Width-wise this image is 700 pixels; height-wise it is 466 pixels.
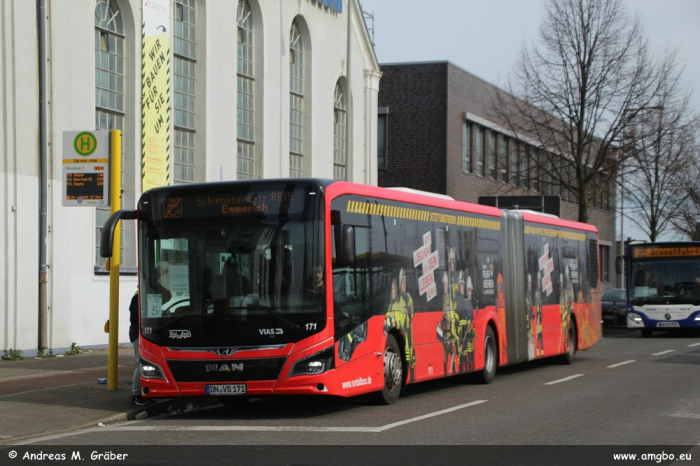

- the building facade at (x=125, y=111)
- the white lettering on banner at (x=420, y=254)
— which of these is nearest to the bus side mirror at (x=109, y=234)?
the white lettering on banner at (x=420, y=254)

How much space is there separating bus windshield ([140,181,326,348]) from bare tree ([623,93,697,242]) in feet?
88.7

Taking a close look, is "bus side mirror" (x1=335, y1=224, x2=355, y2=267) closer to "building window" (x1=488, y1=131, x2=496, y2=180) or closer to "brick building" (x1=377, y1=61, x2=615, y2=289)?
"brick building" (x1=377, y1=61, x2=615, y2=289)

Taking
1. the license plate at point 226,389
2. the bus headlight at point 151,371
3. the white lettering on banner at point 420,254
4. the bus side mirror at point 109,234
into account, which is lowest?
the license plate at point 226,389

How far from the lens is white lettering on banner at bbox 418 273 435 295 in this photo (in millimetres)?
14250

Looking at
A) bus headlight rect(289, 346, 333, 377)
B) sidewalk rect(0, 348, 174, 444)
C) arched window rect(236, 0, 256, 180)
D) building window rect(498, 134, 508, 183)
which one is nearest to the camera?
sidewalk rect(0, 348, 174, 444)

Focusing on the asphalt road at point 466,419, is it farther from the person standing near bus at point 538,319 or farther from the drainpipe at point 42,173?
the drainpipe at point 42,173

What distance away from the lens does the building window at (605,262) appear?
203 ft

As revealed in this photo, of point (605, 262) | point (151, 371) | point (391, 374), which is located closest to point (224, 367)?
point (151, 371)

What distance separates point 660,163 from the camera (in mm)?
38125

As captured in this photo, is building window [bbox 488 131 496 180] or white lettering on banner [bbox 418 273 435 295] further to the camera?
building window [bbox 488 131 496 180]

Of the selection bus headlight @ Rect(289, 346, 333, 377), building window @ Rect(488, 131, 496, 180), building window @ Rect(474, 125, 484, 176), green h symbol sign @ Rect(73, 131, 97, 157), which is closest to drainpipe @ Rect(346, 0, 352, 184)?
green h symbol sign @ Rect(73, 131, 97, 157)

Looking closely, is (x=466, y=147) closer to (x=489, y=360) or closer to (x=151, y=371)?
(x=489, y=360)

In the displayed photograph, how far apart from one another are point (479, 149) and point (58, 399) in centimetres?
3535

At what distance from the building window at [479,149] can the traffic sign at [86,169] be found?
33.1 metres
